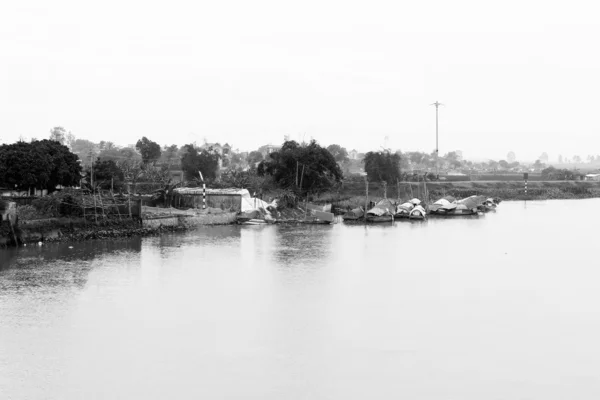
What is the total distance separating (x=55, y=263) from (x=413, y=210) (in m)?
14.0

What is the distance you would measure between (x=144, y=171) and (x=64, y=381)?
1905cm

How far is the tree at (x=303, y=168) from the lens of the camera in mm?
25844

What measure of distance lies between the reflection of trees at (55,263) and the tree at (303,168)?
1009 cm

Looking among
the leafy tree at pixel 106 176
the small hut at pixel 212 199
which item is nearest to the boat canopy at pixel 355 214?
the small hut at pixel 212 199

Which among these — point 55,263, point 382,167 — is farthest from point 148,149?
point 55,263

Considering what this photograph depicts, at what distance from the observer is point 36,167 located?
56.5 ft

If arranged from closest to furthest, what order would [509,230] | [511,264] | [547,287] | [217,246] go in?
[547,287]
[511,264]
[217,246]
[509,230]

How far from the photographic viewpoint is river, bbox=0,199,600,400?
24.2ft

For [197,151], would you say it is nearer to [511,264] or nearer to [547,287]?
[511,264]

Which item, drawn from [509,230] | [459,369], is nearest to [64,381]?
[459,369]

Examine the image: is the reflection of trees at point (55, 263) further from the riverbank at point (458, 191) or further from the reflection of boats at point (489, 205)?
the reflection of boats at point (489, 205)

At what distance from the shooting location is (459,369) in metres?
7.82

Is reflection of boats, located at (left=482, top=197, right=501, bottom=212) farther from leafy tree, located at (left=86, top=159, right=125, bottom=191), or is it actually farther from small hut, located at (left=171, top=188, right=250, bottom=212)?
leafy tree, located at (left=86, top=159, right=125, bottom=191)

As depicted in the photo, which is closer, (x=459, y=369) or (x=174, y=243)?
(x=459, y=369)
